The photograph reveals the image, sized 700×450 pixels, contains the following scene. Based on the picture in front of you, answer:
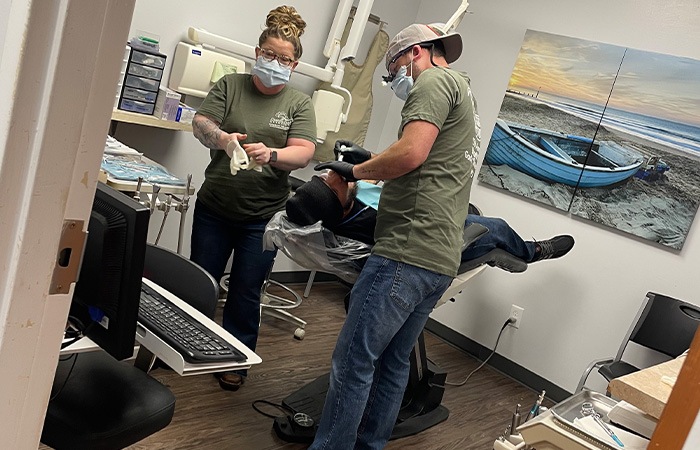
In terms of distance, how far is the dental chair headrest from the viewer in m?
2.53

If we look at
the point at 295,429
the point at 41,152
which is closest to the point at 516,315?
the point at 295,429

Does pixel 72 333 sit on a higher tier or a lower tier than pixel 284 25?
lower

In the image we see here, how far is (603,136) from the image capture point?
3.83m

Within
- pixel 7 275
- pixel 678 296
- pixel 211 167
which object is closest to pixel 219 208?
pixel 211 167

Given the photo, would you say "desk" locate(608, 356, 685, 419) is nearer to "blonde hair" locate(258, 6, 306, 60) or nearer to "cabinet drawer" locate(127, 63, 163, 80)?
"blonde hair" locate(258, 6, 306, 60)

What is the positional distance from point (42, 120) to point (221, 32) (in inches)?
122

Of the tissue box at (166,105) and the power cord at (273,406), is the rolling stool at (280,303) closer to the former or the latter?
the power cord at (273,406)

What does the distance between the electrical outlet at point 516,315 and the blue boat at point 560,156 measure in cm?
76

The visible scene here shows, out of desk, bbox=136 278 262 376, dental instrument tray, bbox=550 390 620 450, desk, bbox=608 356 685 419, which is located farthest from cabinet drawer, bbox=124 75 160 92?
desk, bbox=608 356 685 419

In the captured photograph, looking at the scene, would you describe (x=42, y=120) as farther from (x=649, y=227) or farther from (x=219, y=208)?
(x=649, y=227)

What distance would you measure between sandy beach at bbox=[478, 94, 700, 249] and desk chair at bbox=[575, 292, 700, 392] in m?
0.33

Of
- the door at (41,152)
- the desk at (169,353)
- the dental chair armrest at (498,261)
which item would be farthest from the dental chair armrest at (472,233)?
the door at (41,152)

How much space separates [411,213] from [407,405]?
138 cm

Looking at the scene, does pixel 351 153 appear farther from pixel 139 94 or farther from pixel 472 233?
pixel 139 94
